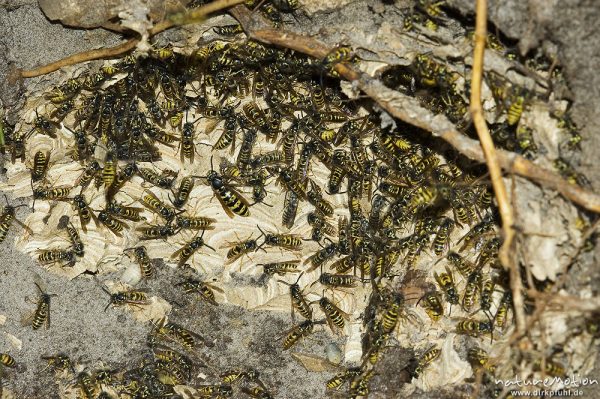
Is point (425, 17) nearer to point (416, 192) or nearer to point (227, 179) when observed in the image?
point (416, 192)

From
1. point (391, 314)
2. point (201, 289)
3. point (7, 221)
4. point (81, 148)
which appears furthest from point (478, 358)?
point (7, 221)

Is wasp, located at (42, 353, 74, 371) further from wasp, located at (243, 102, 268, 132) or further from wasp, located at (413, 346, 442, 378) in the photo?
wasp, located at (413, 346, 442, 378)

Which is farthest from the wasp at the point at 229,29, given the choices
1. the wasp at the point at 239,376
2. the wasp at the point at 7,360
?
the wasp at the point at 7,360

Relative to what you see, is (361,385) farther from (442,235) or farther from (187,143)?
(187,143)

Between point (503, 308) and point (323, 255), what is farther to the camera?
point (323, 255)

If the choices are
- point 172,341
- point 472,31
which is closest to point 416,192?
point 472,31
